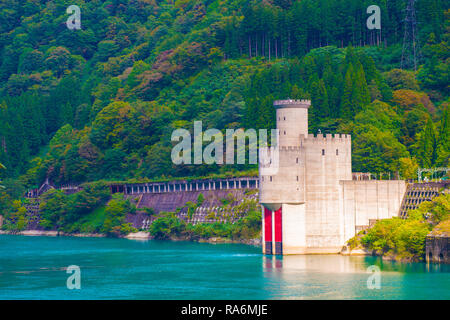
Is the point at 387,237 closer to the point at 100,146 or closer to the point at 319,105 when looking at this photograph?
the point at 319,105

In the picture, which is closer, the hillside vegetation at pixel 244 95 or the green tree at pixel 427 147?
the green tree at pixel 427 147

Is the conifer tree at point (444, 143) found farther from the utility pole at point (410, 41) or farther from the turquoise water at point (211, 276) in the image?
the utility pole at point (410, 41)

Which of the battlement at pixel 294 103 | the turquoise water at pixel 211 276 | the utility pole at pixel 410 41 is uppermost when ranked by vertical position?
the utility pole at pixel 410 41

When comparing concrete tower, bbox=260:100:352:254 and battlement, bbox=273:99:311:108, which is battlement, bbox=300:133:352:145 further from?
battlement, bbox=273:99:311:108

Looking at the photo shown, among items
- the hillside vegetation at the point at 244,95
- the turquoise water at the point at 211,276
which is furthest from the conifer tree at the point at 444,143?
the turquoise water at the point at 211,276
